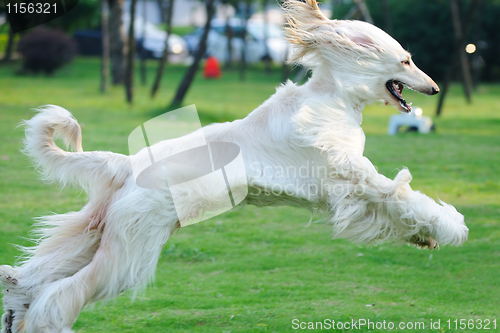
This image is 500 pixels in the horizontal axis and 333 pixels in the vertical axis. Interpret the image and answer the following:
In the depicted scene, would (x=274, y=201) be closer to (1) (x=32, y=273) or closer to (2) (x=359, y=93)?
(2) (x=359, y=93)

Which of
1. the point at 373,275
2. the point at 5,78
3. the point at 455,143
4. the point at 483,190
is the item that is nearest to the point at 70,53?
the point at 5,78

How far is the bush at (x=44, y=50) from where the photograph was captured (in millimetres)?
21406

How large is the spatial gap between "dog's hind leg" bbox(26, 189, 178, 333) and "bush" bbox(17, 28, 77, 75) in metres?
19.7

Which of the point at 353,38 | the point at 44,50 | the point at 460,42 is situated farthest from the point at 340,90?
the point at 44,50

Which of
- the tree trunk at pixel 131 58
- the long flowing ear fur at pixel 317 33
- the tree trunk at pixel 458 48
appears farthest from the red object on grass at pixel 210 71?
the long flowing ear fur at pixel 317 33

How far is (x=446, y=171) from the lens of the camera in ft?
29.0

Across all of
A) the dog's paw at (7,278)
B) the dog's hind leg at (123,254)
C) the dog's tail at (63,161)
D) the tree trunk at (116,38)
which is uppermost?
the dog's tail at (63,161)

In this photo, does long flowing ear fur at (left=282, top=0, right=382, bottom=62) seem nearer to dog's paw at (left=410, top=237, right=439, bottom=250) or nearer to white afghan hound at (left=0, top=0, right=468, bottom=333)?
white afghan hound at (left=0, top=0, right=468, bottom=333)

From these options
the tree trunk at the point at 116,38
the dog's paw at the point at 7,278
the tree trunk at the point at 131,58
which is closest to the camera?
the dog's paw at the point at 7,278

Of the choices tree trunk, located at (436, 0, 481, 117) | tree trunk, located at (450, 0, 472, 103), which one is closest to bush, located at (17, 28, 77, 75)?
tree trunk, located at (450, 0, 472, 103)

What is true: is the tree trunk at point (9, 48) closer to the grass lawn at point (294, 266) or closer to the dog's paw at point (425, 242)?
the grass lawn at point (294, 266)

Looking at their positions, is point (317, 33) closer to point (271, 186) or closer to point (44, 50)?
point (271, 186)

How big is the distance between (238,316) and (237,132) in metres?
1.47

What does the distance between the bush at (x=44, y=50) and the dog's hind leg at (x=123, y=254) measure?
19698 mm
